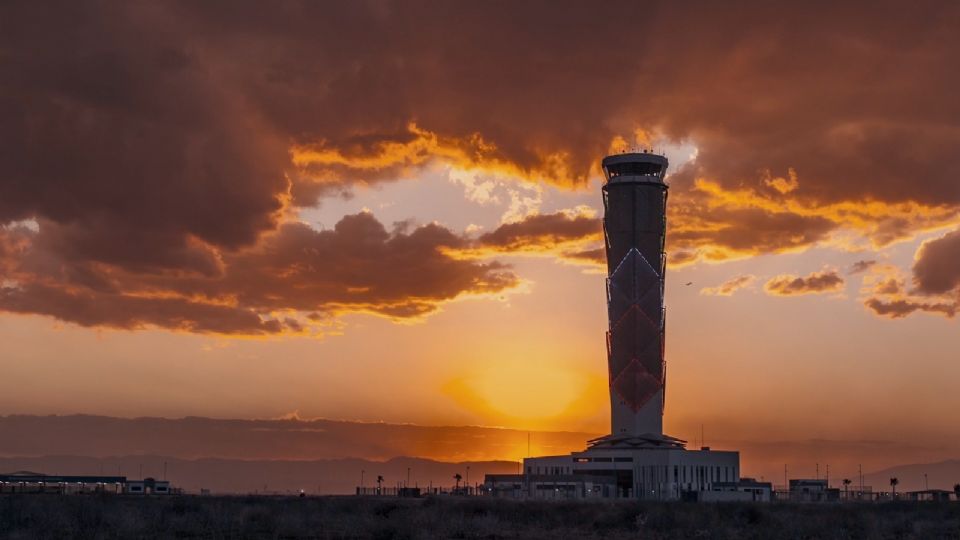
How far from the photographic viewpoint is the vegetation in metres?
75.8

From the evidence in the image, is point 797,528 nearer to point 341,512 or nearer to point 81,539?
point 341,512

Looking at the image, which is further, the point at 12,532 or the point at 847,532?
the point at 847,532

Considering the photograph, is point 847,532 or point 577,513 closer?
point 847,532

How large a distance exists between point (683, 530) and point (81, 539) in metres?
44.8

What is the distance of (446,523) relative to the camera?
8506 cm

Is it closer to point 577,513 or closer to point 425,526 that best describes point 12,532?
point 425,526

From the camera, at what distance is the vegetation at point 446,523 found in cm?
7581

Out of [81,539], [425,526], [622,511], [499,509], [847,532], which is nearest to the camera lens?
[81,539]

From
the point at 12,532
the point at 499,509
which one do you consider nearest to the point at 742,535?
the point at 499,509

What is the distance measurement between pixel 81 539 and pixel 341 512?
129 ft

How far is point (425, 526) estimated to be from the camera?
8081cm

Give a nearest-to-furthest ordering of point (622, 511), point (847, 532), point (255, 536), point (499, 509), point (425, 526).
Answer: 1. point (255, 536)
2. point (425, 526)
3. point (847, 532)
4. point (622, 511)
5. point (499, 509)

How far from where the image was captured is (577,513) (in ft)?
349

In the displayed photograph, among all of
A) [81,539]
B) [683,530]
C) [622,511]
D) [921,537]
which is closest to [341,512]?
[622,511]
